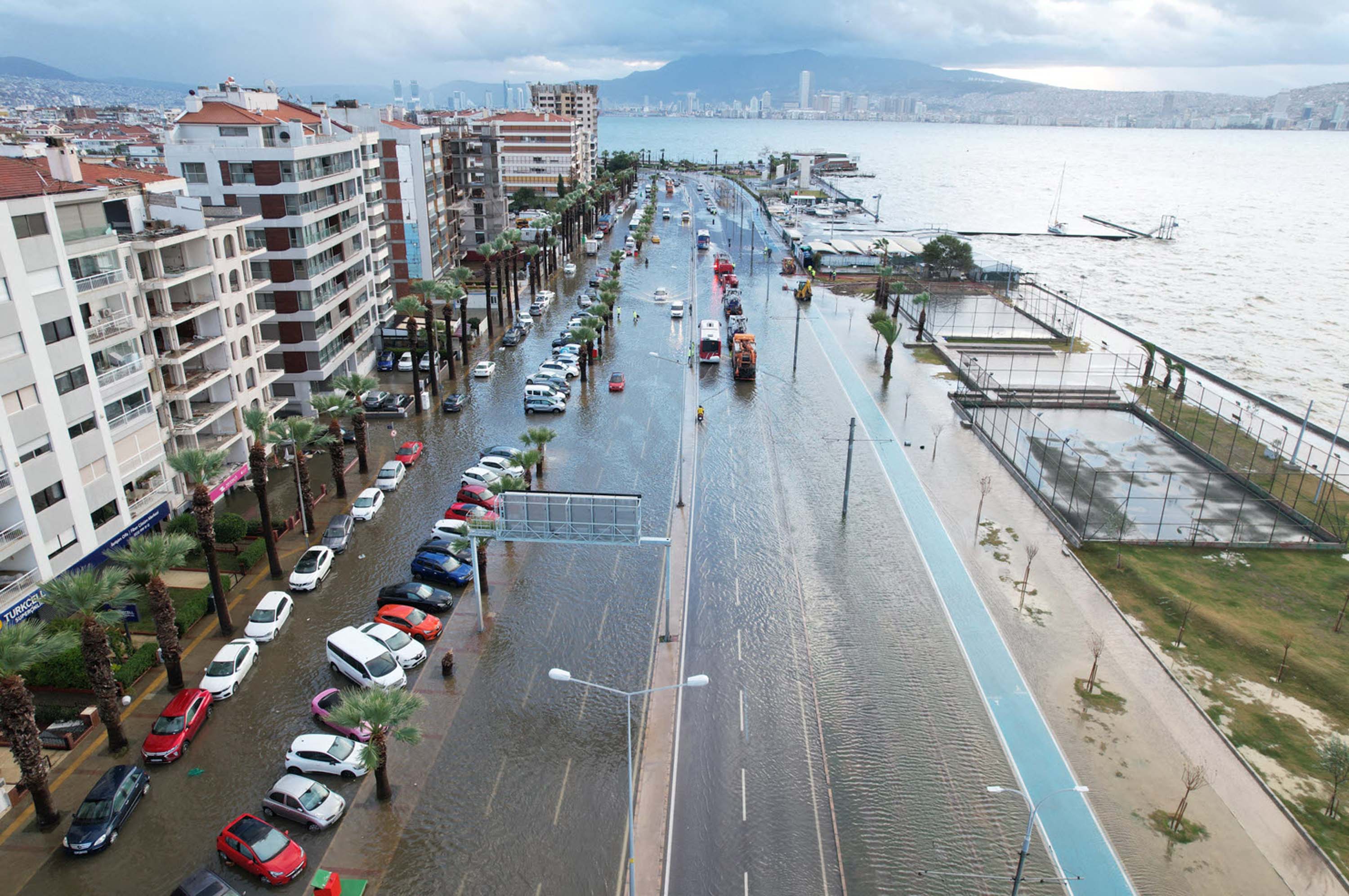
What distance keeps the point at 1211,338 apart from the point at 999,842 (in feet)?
307

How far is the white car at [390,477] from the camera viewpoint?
166ft

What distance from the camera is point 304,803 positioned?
26.7 metres

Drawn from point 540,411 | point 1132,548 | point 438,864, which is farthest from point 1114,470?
Answer: point 438,864

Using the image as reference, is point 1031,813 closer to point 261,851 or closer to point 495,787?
point 495,787

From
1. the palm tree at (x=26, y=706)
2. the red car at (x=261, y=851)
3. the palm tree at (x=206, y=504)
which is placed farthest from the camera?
the palm tree at (x=206, y=504)

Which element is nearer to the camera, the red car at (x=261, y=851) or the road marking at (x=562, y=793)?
the red car at (x=261, y=851)

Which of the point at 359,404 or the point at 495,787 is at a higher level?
the point at 359,404

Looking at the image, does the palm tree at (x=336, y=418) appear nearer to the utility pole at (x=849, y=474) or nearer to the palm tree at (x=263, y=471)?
the palm tree at (x=263, y=471)

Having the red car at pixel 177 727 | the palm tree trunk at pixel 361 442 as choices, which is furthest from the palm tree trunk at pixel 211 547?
the palm tree trunk at pixel 361 442

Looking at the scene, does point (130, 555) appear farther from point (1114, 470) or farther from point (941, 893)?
point (1114, 470)

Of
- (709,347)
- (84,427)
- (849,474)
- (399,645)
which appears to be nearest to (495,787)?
(399,645)

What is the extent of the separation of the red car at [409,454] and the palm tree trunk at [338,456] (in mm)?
5046

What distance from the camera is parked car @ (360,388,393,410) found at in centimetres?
6309

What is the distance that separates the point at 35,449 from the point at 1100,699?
45.4m
